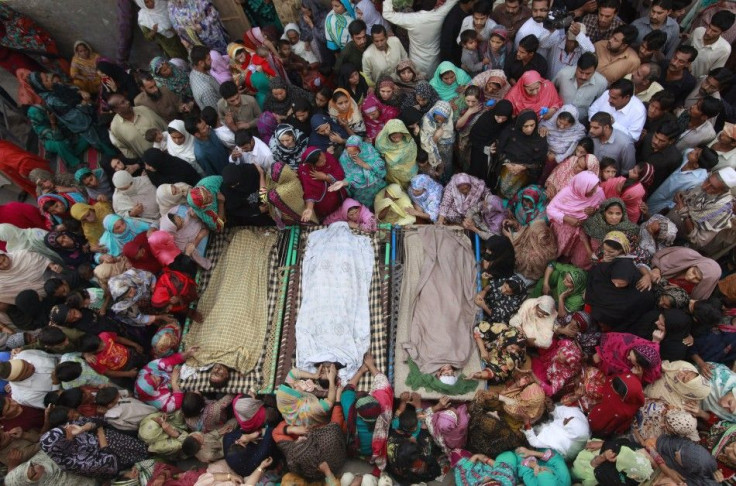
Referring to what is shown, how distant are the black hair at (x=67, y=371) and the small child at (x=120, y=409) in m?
0.25

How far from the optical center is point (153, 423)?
4266mm

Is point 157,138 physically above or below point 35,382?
above

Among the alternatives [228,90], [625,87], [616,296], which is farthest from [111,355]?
[625,87]

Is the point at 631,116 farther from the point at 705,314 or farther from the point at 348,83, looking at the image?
the point at 348,83

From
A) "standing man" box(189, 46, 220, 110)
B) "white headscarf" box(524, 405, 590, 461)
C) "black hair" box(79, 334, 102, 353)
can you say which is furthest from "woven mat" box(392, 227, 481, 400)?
"standing man" box(189, 46, 220, 110)

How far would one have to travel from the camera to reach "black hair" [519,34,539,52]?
4.82 meters

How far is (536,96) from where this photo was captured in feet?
16.3

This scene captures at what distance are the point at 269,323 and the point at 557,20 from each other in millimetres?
4471

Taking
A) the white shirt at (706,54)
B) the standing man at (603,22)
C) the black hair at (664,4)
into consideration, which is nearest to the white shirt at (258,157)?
the standing man at (603,22)

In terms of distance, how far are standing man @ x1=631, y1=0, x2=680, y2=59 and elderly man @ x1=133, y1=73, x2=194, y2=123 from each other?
519 centimetres

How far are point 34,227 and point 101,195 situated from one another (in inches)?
40.1

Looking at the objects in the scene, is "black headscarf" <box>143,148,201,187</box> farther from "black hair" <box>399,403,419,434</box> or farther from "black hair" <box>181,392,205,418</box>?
"black hair" <box>399,403,419,434</box>

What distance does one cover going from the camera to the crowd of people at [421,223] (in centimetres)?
388

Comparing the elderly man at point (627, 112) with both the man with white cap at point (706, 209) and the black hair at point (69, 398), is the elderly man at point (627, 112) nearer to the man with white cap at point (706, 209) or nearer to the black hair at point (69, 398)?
the man with white cap at point (706, 209)
